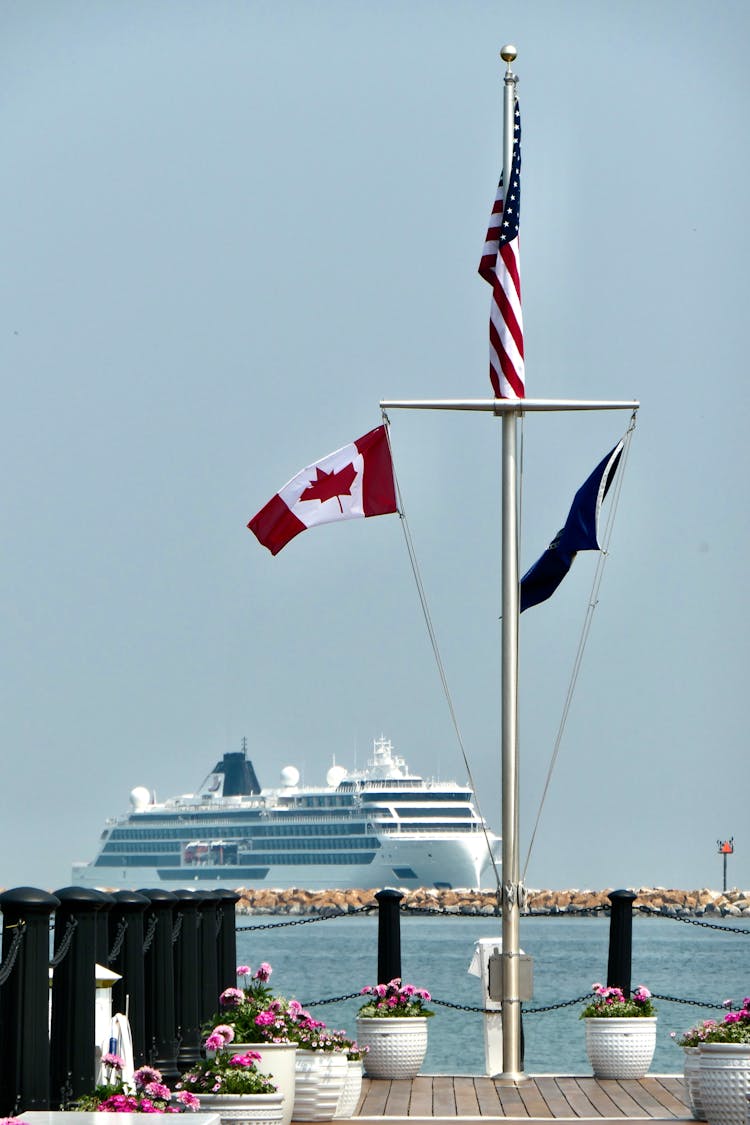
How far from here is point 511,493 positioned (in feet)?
47.9

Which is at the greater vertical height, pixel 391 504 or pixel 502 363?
pixel 502 363

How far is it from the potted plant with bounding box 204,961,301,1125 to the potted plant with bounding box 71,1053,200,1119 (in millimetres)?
996

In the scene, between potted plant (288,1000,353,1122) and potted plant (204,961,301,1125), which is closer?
potted plant (204,961,301,1125)

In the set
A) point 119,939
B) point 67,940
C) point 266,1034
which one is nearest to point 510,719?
point 266,1034

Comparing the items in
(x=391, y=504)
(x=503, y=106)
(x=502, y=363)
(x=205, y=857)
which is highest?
(x=503, y=106)

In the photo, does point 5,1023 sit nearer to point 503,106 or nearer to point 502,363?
point 502,363

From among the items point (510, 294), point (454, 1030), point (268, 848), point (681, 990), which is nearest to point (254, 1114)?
point (510, 294)

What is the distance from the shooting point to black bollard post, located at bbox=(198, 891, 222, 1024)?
1266 centimetres

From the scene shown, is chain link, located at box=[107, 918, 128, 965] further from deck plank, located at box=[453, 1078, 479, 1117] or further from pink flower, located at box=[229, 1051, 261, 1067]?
deck plank, located at box=[453, 1078, 479, 1117]

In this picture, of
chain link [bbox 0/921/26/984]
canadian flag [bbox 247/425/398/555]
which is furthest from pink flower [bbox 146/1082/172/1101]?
canadian flag [bbox 247/425/398/555]

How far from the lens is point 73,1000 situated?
8.93 metres

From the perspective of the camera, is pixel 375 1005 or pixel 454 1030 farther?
pixel 454 1030

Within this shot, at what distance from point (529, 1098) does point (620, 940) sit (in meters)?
2.84

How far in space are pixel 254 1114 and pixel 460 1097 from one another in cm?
380
